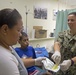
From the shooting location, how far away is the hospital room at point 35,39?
85 centimetres

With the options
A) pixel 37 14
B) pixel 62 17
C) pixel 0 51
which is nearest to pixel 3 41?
pixel 0 51

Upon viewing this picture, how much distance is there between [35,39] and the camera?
11.8 ft

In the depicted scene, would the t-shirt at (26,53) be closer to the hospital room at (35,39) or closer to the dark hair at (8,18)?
the hospital room at (35,39)

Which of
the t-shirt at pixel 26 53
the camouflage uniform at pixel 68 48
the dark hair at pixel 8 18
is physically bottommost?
the t-shirt at pixel 26 53

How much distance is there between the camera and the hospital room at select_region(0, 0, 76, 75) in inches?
33.5

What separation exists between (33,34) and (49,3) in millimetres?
1153

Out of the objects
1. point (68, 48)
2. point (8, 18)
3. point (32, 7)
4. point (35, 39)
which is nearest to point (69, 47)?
point (68, 48)

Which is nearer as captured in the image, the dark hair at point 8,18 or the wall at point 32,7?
the dark hair at point 8,18

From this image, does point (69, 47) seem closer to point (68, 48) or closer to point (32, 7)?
point (68, 48)

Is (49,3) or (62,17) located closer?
(62,17)

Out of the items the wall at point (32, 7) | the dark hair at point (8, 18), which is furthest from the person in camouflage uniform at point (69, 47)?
the wall at point (32, 7)

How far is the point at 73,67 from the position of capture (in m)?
1.66

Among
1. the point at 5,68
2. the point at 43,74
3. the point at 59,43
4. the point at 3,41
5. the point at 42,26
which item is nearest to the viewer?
the point at 5,68

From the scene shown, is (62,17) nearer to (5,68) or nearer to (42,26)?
(42,26)
